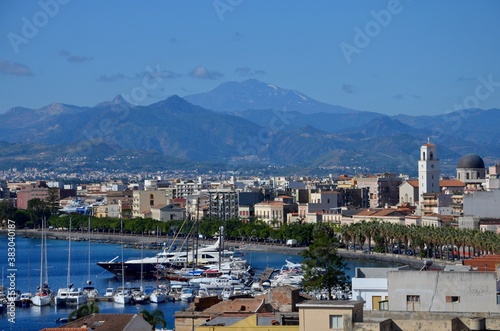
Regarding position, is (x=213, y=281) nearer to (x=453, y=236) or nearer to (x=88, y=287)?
(x=88, y=287)

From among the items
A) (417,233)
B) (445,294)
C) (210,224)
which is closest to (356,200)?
(210,224)

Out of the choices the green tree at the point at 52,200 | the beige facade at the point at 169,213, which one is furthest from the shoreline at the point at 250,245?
the green tree at the point at 52,200

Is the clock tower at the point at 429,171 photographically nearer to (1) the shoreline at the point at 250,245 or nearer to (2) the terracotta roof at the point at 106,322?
(1) the shoreline at the point at 250,245

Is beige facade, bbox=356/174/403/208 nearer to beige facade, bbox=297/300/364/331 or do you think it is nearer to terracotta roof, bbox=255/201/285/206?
terracotta roof, bbox=255/201/285/206

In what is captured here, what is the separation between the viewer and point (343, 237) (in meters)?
59.7

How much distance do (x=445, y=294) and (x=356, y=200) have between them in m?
72.1

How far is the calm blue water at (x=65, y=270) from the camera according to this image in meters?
34.9

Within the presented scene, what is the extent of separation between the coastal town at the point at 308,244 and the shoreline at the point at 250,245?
0.41 ft

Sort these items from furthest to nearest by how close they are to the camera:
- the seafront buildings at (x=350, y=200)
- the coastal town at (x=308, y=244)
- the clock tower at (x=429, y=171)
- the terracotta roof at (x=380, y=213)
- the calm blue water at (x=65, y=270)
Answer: the clock tower at (x=429, y=171) < the terracotta roof at (x=380, y=213) < the seafront buildings at (x=350, y=200) < the calm blue water at (x=65, y=270) < the coastal town at (x=308, y=244)

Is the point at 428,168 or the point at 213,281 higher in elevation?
the point at 428,168

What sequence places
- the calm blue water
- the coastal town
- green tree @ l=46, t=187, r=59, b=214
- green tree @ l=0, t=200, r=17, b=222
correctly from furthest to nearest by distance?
green tree @ l=46, t=187, r=59, b=214, green tree @ l=0, t=200, r=17, b=222, the calm blue water, the coastal town

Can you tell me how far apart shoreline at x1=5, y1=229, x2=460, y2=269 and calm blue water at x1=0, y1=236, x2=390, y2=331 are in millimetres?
992

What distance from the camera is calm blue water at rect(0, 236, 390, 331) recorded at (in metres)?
34.9

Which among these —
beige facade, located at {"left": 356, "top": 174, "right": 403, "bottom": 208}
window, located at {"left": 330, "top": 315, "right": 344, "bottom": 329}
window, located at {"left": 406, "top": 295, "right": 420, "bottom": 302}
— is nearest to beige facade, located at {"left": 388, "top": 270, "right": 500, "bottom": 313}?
window, located at {"left": 406, "top": 295, "right": 420, "bottom": 302}
